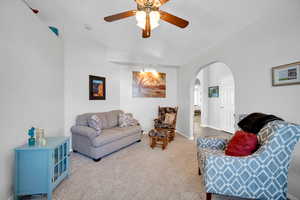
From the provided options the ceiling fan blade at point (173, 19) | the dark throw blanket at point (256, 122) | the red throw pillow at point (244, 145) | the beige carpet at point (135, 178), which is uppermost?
the ceiling fan blade at point (173, 19)

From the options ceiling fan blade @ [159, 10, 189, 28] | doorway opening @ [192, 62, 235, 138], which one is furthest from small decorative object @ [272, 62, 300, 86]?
doorway opening @ [192, 62, 235, 138]

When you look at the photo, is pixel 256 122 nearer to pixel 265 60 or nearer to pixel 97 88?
pixel 265 60

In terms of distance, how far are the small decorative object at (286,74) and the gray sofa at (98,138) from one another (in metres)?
2.93

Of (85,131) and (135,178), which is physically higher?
(85,131)

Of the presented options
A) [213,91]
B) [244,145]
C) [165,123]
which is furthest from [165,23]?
[213,91]

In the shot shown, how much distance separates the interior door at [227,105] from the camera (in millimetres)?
4629

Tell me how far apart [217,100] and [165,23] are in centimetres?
415

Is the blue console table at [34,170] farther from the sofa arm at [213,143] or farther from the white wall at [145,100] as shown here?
the white wall at [145,100]

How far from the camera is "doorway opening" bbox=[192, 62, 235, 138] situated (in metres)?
4.67

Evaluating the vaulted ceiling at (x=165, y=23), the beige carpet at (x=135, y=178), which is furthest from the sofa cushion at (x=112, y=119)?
the vaulted ceiling at (x=165, y=23)

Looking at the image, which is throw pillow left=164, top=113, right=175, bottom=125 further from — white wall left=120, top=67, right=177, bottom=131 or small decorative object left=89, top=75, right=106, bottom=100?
small decorative object left=89, top=75, right=106, bottom=100

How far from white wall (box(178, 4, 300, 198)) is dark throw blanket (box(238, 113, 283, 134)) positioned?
0.28 m

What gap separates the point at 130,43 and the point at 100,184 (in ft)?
9.65

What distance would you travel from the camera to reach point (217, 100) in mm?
5305
